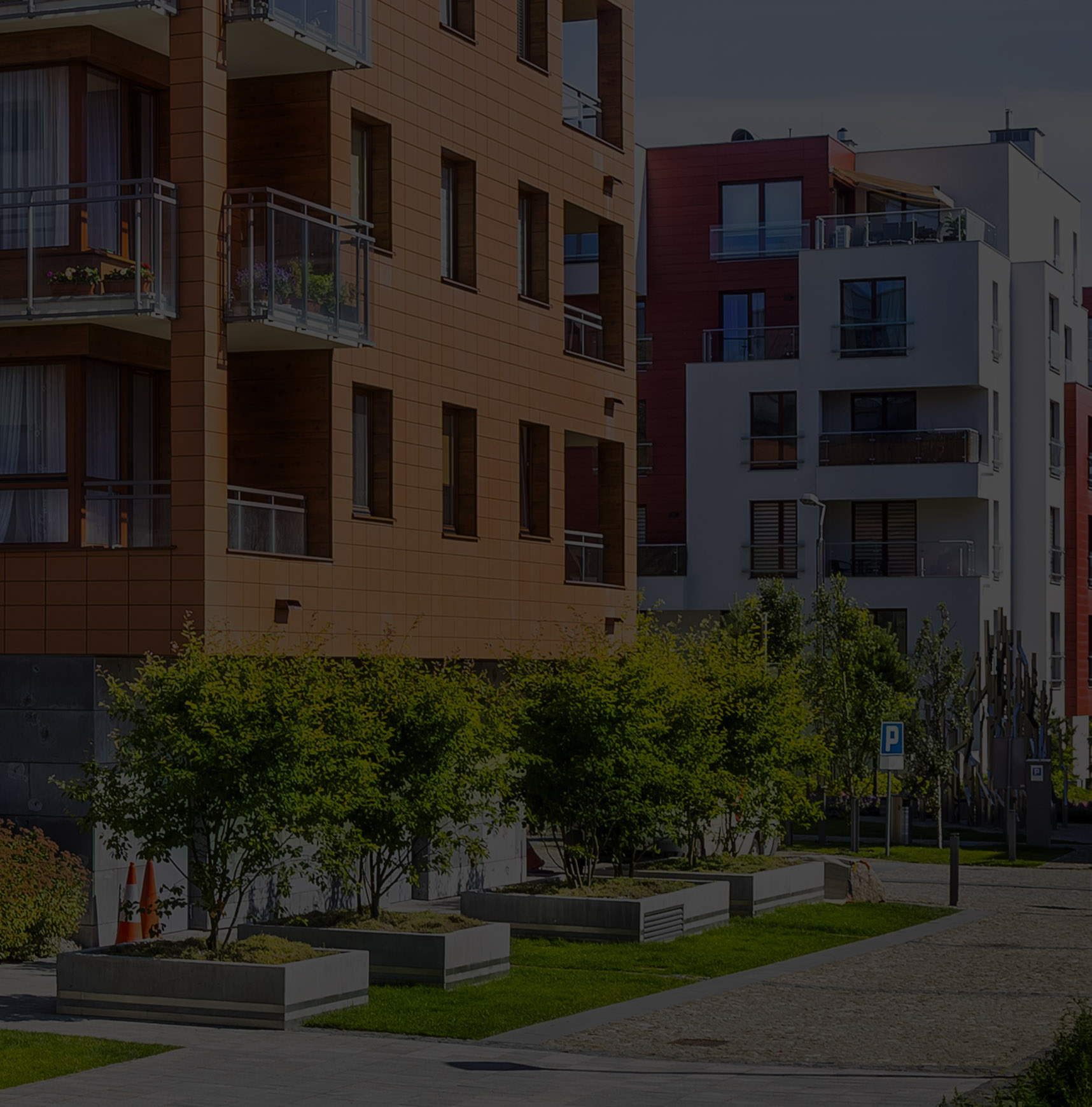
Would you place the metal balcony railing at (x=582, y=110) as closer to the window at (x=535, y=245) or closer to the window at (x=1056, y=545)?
the window at (x=535, y=245)

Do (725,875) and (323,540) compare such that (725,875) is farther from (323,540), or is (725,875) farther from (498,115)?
(498,115)

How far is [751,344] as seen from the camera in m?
56.7

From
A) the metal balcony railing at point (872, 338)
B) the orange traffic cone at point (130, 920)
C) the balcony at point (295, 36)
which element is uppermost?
the metal balcony railing at point (872, 338)

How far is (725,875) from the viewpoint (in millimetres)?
25172

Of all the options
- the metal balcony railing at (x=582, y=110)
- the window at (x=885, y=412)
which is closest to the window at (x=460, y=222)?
the metal balcony railing at (x=582, y=110)

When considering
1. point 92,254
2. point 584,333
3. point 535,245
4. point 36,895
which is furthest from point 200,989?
point 584,333

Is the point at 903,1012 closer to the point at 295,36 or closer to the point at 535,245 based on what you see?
the point at 295,36

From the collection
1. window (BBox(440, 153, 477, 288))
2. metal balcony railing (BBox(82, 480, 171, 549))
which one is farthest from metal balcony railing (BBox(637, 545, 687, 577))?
metal balcony railing (BBox(82, 480, 171, 549))

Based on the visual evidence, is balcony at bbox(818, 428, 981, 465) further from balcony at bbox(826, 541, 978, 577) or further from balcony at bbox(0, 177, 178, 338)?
balcony at bbox(0, 177, 178, 338)

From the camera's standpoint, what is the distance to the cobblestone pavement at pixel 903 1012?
1515cm

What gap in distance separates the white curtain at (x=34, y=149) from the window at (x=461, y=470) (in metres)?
7.57

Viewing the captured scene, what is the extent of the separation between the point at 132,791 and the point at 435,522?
10566 millimetres

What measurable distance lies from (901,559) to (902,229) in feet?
30.3

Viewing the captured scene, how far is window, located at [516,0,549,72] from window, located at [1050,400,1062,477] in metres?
33.3
